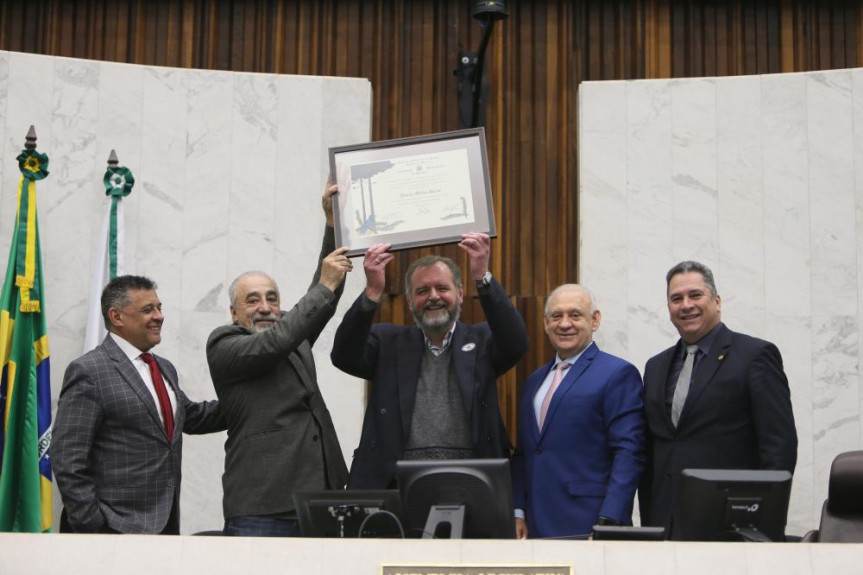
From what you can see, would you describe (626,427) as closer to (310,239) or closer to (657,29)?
(310,239)

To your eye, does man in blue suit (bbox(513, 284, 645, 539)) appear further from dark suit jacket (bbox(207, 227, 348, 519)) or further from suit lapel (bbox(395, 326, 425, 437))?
dark suit jacket (bbox(207, 227, 348, 519))

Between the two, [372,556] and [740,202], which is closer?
[372,556]

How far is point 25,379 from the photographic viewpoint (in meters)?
5.12

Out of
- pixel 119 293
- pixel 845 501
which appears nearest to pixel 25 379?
pixel 119 293

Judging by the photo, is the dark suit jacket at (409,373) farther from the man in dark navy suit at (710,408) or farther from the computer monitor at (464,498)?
the computer monitor at (464,498)

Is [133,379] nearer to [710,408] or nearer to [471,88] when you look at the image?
[710,408]

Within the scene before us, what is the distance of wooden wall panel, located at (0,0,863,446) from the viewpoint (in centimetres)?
605

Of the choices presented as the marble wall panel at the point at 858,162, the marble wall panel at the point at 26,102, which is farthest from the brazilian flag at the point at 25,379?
the marble wall panel at the point at 858,162

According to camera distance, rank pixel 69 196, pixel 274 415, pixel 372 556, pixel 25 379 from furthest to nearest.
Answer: pixel 69 196
pixel 25 379
pixel 274 415
pixel 372 556

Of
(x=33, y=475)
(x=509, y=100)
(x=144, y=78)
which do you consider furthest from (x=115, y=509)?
(x=509, y=100)

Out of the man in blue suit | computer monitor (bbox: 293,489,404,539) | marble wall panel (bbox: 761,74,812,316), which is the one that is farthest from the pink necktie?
marble wall panel (bbox: 761,74,812,316)

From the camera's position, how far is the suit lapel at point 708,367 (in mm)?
3848

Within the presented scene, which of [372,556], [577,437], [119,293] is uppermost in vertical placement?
[119,293]

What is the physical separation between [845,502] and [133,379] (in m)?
2.30
